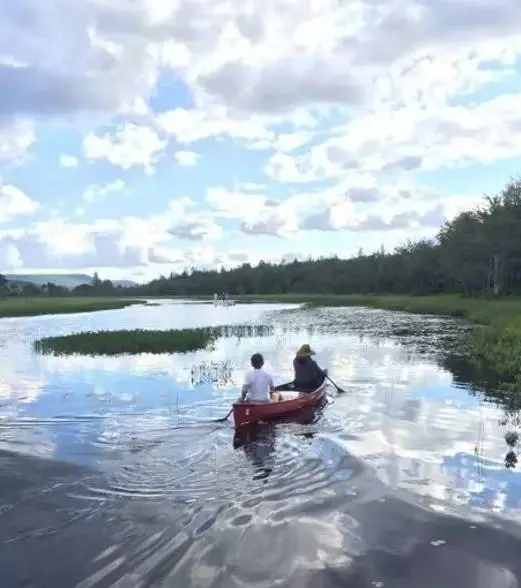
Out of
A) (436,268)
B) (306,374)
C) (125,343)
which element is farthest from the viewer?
(436,268)

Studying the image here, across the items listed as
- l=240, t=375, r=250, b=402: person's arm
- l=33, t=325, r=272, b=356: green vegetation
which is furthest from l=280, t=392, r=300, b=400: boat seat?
l=33, t=325, r=272, b=356: green vegetation

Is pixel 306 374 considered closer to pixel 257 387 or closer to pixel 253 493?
pixel 257 387

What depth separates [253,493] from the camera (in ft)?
37.8

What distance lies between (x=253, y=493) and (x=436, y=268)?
313ft

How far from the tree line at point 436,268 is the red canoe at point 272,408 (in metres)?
54.8

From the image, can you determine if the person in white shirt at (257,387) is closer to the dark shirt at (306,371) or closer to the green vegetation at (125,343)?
the dark shirt at (306,371)

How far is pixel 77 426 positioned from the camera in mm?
17453

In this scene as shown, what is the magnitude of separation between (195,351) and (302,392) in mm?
16247

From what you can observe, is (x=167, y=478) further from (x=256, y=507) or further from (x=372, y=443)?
(x=372, y=443)

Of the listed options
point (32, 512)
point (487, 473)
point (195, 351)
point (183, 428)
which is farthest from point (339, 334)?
point (32, 512)

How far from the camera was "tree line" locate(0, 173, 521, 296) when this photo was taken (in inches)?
2899

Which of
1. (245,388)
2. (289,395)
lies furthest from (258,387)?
(289,395)

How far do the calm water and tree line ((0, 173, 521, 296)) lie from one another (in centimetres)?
5593

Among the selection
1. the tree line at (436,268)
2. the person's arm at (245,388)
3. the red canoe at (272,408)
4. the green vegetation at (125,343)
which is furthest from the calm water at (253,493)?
the tree line at (436,268)
